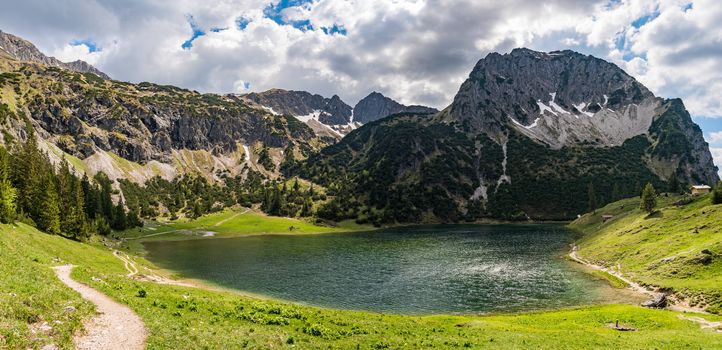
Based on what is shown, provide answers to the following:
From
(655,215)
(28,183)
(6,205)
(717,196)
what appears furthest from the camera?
(655,215)

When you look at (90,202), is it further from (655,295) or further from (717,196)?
(717,196)

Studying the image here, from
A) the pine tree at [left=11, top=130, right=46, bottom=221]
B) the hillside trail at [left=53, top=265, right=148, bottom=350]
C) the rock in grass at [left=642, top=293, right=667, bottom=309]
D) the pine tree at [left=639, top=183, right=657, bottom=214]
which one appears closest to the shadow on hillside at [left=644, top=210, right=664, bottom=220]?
the pine tree at [left=639, top=183, right=657, bottom=214]

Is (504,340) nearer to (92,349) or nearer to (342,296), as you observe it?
(92,349)

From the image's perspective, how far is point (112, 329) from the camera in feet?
86.1

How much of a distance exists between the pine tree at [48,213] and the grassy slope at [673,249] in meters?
129

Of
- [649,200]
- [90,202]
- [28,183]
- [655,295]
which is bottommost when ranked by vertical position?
[655,295]

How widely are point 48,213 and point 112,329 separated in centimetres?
8905

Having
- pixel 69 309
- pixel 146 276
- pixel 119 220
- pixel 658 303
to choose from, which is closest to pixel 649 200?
pixel 658 303

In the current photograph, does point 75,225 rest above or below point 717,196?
below

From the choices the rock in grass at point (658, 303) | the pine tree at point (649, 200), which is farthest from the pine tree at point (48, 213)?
the pine tree at point (649, 200)

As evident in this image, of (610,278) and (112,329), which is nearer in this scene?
(112,329)

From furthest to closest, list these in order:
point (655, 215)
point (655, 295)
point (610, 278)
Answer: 1. point (655, 215)
2. point (610, 278)
3. point (655, 295)

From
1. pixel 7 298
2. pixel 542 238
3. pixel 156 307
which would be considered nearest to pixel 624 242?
pixel 542 238

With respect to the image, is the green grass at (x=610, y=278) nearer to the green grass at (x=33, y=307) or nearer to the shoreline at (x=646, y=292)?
the shoreline at (x=646, y=292)
